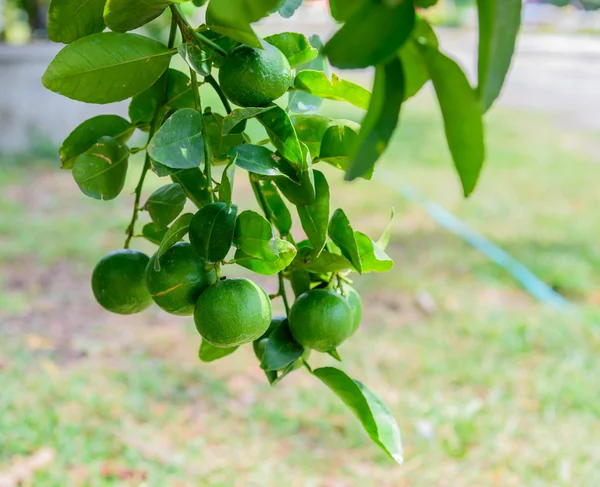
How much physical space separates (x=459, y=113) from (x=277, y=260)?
8.6 inches

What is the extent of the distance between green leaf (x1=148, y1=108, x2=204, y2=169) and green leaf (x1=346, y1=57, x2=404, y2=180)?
0.19 m

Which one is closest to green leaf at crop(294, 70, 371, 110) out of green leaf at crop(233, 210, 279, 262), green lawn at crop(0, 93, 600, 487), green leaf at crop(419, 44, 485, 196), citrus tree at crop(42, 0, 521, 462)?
citrus tree at crop(42, 0, 521, 462)

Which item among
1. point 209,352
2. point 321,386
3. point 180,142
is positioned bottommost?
point 321,386

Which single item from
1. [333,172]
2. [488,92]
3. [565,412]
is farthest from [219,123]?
[333,172]

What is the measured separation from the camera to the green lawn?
Result: 54.9 inches

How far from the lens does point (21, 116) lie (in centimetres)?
372

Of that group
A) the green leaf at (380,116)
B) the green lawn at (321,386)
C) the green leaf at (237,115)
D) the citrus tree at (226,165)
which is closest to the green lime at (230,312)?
the citrus tree at (226,165)

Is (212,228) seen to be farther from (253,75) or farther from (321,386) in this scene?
(321,386)

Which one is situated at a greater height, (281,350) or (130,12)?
(130,12)

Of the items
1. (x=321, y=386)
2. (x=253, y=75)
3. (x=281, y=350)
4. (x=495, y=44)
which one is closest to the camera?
(x=495, y=44)

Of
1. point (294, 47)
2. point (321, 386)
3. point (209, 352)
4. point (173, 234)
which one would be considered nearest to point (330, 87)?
point (294, 47)

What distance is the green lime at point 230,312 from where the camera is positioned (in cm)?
49

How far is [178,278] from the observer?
19.4 inches

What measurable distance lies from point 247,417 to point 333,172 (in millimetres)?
2341
